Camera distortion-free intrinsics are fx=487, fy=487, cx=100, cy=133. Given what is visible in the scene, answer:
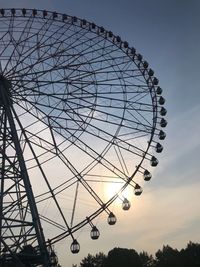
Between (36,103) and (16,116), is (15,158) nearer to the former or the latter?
(16,116)

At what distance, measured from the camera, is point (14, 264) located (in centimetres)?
2270

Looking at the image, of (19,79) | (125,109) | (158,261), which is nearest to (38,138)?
(19,79)

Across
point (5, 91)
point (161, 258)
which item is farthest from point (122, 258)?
point (5, 91)

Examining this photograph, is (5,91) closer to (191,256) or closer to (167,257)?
(191,256)

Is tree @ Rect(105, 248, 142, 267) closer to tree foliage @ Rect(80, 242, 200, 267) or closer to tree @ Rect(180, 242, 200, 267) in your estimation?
tree foliage @ Rect(80, 242, 200, 267)

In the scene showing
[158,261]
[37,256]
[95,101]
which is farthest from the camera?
[158,261]

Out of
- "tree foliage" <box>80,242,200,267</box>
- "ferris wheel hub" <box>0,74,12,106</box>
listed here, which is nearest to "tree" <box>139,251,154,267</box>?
"tree foliage" <box>80,242,200,267</box>

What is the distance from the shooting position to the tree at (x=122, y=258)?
83000mm

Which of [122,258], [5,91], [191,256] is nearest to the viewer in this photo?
[5,91]

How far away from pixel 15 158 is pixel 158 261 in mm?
66726

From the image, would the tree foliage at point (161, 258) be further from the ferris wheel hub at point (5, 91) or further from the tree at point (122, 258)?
the ferris wheel hub at point (5, 91)

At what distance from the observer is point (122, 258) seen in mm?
83188

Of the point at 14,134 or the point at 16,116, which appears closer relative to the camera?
the point at 14,134

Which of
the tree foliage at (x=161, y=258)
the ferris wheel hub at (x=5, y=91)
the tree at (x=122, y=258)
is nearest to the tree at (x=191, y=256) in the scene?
the tree foliage at (x=161, y=258)
